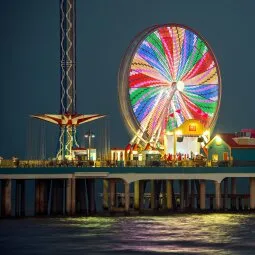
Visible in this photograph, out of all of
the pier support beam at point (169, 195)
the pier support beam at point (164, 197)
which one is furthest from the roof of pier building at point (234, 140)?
the pier support beam at point (164, 197)

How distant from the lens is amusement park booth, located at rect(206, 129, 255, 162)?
385 feet

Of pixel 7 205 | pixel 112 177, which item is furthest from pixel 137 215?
pixel 7 205

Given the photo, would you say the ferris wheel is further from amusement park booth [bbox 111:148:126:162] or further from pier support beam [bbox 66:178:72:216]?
pier support beam [bbox 66:178:72:216]

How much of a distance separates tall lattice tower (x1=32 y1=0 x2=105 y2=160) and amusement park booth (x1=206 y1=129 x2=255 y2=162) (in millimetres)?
11557

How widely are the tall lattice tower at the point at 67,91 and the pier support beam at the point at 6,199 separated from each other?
13162 mm

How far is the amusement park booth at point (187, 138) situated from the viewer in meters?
125

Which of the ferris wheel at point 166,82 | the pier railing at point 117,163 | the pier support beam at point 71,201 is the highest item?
the ferris wheel at point 166,82

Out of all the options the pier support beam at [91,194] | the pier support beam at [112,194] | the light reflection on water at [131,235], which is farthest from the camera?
the pier support beam at [91,194]

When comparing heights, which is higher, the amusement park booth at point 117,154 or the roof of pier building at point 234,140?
the roof of pier building at point 234,140

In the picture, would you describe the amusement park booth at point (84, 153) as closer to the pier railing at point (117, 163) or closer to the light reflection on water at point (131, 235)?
the pier railing at point (117, 163)

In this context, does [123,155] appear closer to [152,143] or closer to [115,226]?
[152,143]

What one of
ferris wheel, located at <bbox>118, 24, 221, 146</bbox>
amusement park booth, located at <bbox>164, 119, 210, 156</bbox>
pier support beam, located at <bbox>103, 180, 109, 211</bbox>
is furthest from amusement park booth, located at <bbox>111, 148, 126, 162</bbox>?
amusement park booth, located at <bbox>164, 119, 210, 156</bbox>

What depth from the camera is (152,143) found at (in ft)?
412

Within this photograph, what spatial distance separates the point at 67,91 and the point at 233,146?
59.4 feet
